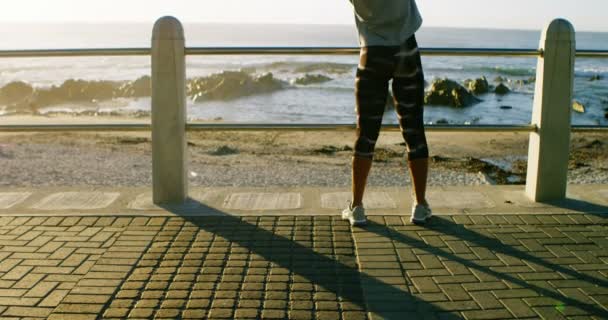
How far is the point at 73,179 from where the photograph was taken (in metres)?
8.38

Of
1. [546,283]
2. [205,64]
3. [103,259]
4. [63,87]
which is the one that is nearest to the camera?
[546,283]

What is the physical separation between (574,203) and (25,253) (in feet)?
12.7

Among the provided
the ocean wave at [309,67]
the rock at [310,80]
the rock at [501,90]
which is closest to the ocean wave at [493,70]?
the ocean wave at [309,67]

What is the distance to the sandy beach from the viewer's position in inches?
330

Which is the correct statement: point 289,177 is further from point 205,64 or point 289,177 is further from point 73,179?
point 205,64

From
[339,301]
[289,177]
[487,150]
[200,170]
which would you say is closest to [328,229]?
[339,301]

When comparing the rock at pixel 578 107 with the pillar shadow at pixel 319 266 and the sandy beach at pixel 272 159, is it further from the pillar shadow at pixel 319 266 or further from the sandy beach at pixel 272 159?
the pillar shadow at pixel 319 266

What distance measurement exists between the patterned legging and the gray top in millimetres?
53

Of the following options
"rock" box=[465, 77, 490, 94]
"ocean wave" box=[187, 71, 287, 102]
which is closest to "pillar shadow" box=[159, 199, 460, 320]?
"ocean wave" box=[187, 71, 287, 102]

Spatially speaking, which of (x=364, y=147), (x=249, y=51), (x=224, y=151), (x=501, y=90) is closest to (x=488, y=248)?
(x=364, y=147)

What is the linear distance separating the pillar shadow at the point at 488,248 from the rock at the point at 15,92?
2285cm

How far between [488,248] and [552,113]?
1523mm

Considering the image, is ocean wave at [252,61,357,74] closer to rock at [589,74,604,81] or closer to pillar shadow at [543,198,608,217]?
rock at [589,74,604,81]

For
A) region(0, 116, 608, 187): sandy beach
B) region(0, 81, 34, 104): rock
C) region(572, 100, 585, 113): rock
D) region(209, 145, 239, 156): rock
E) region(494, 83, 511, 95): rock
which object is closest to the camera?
region(0, 116, 608, 187): sandy beach
